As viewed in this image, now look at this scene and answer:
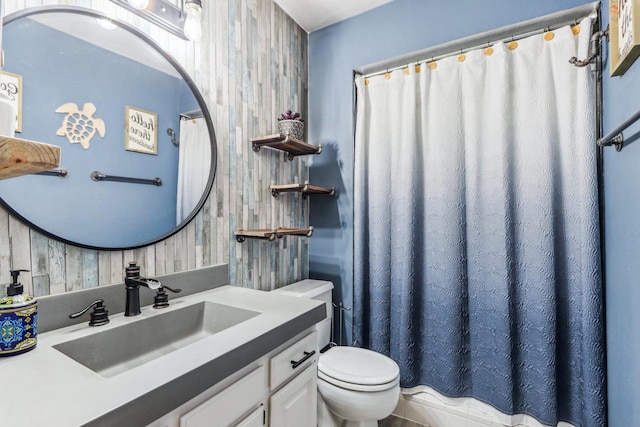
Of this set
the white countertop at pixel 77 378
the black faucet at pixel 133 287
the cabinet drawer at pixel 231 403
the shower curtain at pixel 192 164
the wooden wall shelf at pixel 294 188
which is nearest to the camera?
the white countertop at pixel 77 378

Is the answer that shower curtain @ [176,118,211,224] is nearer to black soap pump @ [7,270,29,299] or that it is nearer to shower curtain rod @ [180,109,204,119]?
shower curtain rod @ [180,109,204,119]

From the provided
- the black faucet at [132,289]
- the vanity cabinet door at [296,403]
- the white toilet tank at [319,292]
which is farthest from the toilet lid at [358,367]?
the black faucet at [132,289]

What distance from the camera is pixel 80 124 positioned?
1022 millimetres

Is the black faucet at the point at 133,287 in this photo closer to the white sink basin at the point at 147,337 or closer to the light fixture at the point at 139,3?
the white sink basin at the point at 147,337

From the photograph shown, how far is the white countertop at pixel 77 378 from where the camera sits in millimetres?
529

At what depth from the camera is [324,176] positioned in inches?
85.7

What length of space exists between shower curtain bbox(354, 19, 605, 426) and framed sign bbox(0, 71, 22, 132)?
1.59m

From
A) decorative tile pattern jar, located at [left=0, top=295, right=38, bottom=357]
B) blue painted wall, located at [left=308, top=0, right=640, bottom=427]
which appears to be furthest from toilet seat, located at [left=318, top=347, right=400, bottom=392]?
decorative tile pattern jar, located at [left=0, top=295, right=38, bottom=357]

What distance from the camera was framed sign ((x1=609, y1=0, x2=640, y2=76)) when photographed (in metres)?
0.75

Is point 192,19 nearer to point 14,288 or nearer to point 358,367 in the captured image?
point 14,288

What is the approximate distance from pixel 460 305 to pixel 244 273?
122 centimetres

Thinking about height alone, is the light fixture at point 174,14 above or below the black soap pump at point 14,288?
above

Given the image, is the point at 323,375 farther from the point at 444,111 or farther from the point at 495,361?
the point at 444,111

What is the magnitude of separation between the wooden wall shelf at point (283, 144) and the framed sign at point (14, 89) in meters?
0.96
